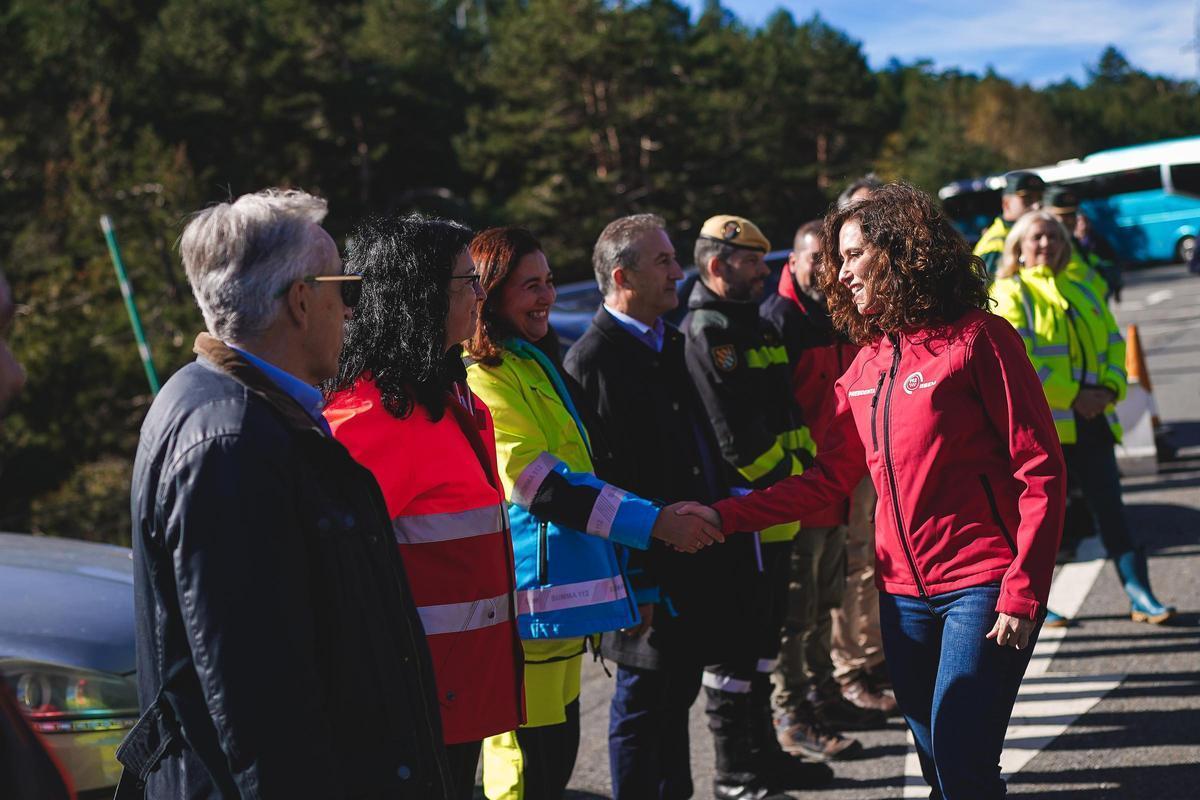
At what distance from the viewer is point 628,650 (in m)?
3.67

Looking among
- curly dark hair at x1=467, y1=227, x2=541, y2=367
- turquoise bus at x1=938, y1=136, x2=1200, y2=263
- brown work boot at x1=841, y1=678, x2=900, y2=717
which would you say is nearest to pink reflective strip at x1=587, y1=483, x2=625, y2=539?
curly dark hair at x1=467, y1=227, x2=541, y2=367

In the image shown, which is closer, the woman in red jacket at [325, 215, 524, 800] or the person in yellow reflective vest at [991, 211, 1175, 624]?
the woman in red jacket at [325, 215, 524, 800]

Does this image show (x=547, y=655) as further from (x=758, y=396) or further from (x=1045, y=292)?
(x=1045, y=292)

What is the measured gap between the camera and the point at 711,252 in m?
4.57

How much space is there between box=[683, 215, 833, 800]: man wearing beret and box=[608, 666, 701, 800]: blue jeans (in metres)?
0.33

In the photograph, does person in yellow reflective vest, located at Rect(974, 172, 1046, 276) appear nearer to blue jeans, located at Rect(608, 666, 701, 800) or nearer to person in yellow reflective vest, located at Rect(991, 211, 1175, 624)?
person in yellow reflective vest, located at Rect(991, 211, 1175, 624)

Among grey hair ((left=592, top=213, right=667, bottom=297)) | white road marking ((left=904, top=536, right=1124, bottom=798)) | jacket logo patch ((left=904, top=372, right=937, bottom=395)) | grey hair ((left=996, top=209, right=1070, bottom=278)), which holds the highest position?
grey hair ((left=592, top=213, right=667, bottom=297))

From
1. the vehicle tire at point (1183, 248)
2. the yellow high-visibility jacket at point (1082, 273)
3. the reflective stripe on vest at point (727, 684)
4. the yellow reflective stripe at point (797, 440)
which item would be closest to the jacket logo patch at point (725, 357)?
the yellow reflective stripe at point (797, 440)

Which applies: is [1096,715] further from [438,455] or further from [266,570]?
[266,570]

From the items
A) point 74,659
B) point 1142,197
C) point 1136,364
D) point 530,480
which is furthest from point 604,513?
point 1142,197

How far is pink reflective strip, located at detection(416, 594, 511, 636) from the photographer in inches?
108

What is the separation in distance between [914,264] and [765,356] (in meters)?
1.50

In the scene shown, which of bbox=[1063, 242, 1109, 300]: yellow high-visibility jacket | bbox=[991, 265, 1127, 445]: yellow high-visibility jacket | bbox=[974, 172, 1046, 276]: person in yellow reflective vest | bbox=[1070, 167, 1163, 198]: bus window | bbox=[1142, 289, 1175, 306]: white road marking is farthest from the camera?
bbox=[1070, 167, 1163, 198]: bus window

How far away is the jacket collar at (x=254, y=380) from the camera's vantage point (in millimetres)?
2027
